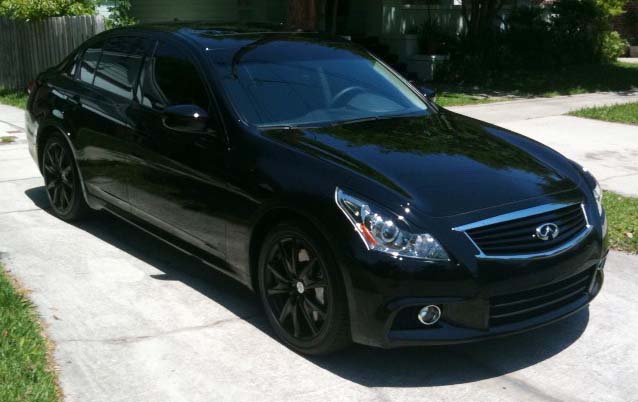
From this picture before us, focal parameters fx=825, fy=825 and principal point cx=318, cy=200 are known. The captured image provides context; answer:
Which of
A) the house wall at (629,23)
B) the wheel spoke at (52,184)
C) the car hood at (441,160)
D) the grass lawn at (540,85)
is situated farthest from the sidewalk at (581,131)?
the house wall at (629,23)

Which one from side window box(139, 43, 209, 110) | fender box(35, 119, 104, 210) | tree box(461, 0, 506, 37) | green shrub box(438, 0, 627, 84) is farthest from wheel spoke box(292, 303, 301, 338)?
tree box(461, 0, 506, 37)

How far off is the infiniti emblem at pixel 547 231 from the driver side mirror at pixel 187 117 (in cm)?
209

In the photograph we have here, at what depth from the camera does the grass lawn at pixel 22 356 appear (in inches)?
155

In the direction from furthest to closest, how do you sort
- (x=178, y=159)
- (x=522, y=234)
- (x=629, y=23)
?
1. (x=629, y=23)
2. (x=178, y=159)
3. (x=522, y=234)

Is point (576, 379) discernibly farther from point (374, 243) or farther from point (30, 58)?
point (30, 58)

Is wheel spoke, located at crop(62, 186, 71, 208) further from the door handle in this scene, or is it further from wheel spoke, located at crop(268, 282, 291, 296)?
wheel spoke, located at crop(268, 282, 291, 296)

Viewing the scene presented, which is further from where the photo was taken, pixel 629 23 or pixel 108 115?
pixel 629 23

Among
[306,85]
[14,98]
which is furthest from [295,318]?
[14,98]

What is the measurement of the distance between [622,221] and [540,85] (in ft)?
36.2

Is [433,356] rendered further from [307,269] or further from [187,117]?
[187,117]

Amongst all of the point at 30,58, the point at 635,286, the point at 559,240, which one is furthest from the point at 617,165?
the point at 30,58

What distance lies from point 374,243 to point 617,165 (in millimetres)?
6279

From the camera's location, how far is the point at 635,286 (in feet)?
18.7

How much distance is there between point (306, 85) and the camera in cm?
545
